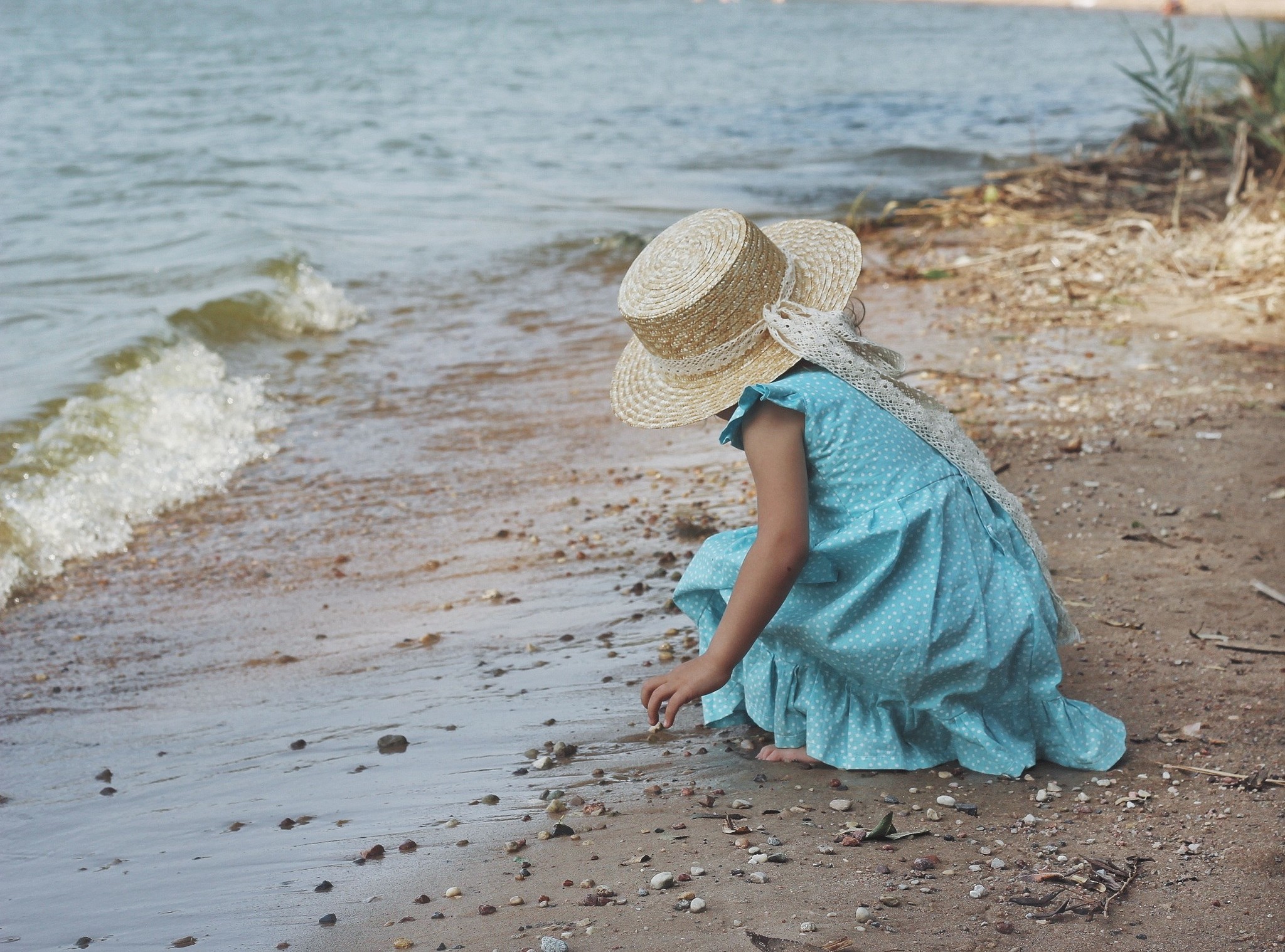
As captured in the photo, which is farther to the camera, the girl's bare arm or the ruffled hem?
the ruffled hem

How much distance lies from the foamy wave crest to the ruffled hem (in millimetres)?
2803

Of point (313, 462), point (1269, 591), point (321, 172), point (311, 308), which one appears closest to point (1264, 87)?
point (1269, 591)

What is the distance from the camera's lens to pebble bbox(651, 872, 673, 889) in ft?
6.66

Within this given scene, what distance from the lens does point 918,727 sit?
242 centimetres

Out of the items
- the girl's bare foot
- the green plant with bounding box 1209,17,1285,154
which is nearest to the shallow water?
the girl's bare foot

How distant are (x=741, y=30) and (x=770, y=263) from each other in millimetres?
37594

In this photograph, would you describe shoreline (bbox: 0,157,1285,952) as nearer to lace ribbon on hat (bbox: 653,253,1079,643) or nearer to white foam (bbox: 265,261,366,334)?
lace ribbon on hat (bbox: 653,253,1079,643)

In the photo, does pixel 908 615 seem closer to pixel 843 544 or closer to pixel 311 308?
pixel 843 544

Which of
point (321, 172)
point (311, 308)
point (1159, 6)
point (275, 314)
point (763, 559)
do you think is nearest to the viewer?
point (763, 559)

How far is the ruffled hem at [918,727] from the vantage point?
7.66 feet

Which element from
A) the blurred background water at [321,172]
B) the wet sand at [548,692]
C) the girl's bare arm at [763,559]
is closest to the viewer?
the wet sand at [548,692]

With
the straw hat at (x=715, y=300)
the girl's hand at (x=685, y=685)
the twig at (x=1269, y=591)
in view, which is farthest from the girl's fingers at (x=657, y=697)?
the twig at (x=1269, y=591)

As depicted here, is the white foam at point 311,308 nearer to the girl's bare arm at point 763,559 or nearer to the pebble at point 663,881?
the girl's bare arm at point 763,559

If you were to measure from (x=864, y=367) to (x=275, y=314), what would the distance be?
5.69 meters
